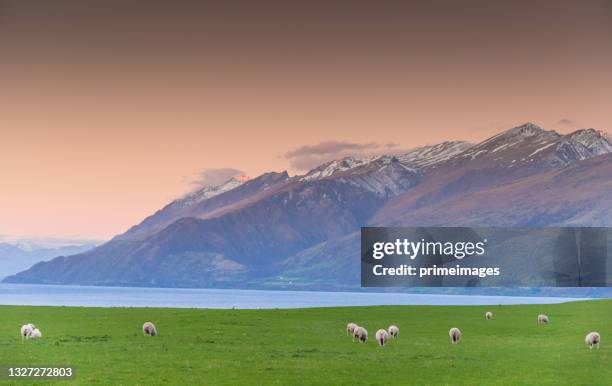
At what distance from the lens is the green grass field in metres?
30.4

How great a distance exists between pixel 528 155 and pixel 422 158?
Answer: 22847 mm

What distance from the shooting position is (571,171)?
71.6 metres

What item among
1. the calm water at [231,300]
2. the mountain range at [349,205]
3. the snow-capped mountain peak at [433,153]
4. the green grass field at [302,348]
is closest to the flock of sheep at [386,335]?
the green grass field at [302,348]

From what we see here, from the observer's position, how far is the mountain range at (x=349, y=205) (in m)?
50.9

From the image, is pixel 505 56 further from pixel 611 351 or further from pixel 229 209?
pixel 229 209

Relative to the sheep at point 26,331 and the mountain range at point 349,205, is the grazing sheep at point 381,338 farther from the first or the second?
the sheep at point 26,331

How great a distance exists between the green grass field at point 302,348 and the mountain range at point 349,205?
565 centimetres

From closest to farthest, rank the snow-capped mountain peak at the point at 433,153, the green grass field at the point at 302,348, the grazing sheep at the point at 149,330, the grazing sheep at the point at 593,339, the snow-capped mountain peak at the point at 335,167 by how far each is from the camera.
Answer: the green grass field at the point at 302,348, the grazing sheep at the point at 593,339, the grazing sheep at the point at 149,330, the snow-capped mountain peak at the point at 433,153, the snow-capped mountain peak at the point at 335,167

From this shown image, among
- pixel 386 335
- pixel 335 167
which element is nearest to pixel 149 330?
pixel 386 335

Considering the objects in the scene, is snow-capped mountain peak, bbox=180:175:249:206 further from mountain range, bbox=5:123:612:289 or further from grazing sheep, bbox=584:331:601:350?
grazing sheep, bbox=584:331:601:350

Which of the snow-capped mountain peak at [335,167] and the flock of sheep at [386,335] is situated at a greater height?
the snow-capped mountain peak at [335,167]

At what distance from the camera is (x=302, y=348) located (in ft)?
127

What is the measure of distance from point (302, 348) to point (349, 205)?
87.6 ft

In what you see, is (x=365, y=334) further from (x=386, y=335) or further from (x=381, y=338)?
(x=381, y=338)
